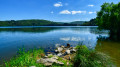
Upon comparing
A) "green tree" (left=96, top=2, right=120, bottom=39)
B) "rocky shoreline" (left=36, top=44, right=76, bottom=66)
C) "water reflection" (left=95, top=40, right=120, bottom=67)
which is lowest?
"water reflection" (left=95, top=40, right=120, bottom=67)

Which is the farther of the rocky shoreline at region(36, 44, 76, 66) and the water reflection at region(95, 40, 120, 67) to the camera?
the water reflection at region(95, 40, 120, 67)

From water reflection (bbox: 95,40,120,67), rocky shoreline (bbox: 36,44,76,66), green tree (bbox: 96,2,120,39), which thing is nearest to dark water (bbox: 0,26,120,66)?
water reflection (bbox: 95,40,120,67)

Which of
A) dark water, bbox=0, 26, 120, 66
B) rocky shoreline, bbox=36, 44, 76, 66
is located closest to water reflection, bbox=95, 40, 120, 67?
dark water, bbox=0, 26, 120, 66

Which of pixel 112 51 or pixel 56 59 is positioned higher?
pixel 56 59

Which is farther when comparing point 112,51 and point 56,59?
point 112,51

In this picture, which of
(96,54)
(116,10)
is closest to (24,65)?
(96,54)

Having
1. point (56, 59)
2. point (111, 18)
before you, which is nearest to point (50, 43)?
point (56, 59)

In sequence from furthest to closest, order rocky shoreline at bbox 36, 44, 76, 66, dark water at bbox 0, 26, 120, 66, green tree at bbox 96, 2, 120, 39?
green tree at bbox 96, 2, 120, 39, dark water at bbox 0, 26, 120, 66, rocky shoreline at bbox 36, 44, 76, 66

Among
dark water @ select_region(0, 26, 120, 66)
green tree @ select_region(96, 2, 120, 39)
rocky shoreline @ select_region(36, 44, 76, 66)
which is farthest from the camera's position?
green tree @ select_region(96, 2, 120, 39)

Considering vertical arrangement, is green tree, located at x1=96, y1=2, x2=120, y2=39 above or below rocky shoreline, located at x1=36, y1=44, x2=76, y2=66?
above

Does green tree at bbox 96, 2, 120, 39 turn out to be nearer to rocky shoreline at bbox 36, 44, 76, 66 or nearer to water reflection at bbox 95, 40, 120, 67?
water reflection at bbox 95, 40, 120, 67

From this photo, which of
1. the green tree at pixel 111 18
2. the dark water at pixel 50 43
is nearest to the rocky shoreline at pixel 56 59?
the dark water at pixel 50 43

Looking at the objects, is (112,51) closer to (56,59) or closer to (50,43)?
(56,59)

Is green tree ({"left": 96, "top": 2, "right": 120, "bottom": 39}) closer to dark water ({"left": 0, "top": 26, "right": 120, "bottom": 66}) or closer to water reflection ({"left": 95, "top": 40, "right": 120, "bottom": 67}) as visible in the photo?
dark water ({"left": 0, "top": 26, "right": 120, "bottom": 66})
